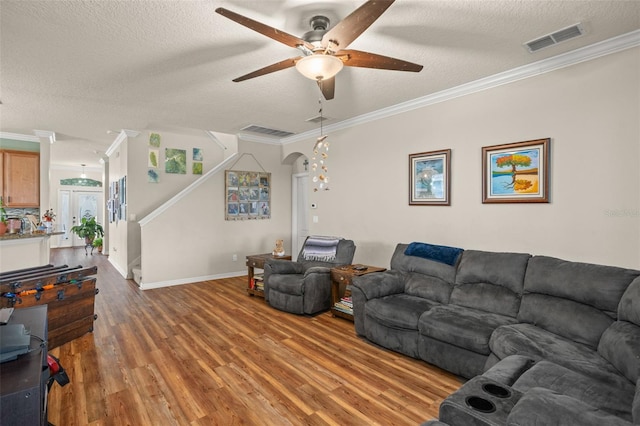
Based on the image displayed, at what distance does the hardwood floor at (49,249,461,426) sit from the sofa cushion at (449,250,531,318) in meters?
0.72

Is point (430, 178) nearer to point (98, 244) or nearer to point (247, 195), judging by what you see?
point (247, 195)

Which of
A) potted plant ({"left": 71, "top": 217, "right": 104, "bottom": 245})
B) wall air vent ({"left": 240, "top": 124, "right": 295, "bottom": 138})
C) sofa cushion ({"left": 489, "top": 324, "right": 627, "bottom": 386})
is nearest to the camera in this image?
sofa cushion ({"left": 489, "top": 324, "right": 627, "bottom": 386})

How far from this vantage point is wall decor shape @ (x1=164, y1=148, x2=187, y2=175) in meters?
6.41

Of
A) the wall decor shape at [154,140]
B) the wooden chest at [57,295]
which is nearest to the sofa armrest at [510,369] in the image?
the wooden chest at [57,295]

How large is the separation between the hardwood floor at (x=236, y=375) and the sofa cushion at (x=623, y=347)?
3.37 feet

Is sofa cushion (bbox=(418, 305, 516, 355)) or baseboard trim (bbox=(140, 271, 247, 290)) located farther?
baseboard trim (bbox=(140, 271, 247, 290))

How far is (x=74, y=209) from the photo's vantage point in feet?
37.0

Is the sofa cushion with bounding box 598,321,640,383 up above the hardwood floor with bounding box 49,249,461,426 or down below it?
above

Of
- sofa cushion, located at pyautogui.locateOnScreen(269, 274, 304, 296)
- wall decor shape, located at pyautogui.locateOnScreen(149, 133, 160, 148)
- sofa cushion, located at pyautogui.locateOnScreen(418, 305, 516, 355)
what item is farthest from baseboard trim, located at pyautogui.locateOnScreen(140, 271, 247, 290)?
sofa cushion, located at pyautogui.locateOnScreen(418, 305, 516, 355)

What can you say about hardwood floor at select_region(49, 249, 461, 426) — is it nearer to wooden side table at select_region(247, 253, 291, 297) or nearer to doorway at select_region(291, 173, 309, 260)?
wooden side table at select_region(247, 253, 291, 297)

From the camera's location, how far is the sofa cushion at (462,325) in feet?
7.88

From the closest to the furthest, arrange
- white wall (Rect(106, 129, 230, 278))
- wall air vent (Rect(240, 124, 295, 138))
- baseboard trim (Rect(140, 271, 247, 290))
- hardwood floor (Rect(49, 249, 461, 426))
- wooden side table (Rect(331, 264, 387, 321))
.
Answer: hardwood floor (Rect(49, 249, 461, 426)) → wooden side table (Rect(331, 264, 387, 321)) → baseboard trim (Rect(140, 271, 247, 290)) → wall air vent (Rect(240, 124, 295, 138)) → white wall (Rect(106, 129, 230, 278))

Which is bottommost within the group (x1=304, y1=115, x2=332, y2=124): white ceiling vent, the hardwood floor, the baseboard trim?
the hardwood floor

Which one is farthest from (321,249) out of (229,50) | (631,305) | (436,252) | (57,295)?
(631,305)
